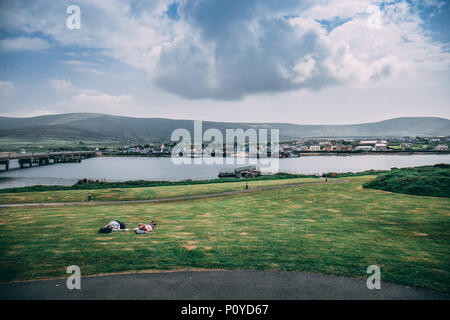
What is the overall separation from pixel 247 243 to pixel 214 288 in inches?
182

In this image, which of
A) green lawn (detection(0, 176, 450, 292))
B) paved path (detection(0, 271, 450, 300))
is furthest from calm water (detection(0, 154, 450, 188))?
paved path (detection(0, 271, 450, 300))

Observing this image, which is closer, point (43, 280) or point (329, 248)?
point (43, 280)

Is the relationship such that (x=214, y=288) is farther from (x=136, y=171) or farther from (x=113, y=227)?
(x=136, y=171)

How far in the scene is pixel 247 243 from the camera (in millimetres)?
12977

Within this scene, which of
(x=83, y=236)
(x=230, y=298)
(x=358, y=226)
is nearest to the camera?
(x=230, y=298)

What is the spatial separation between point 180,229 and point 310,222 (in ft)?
30.1

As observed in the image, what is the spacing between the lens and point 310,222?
17.7 metres

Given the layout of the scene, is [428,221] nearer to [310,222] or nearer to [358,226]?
[358,226]

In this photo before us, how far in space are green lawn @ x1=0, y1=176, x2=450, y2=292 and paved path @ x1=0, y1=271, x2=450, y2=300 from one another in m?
0.57

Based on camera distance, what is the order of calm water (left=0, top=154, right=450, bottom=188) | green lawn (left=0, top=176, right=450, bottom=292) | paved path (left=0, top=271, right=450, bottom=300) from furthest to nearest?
calm water (left=0, top=154, right=450, bottom=188)
green lawn (left=0, top=176, right=450, bottom=292)
paved path (left=0, top=271, right=450, bottom=300)

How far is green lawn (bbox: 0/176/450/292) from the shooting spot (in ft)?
33.4

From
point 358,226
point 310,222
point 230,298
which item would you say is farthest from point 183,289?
point 358,226

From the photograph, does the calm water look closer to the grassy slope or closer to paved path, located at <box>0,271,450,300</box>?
the grassy slope

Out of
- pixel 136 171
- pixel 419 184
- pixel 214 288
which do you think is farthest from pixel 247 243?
pixel 136 171
